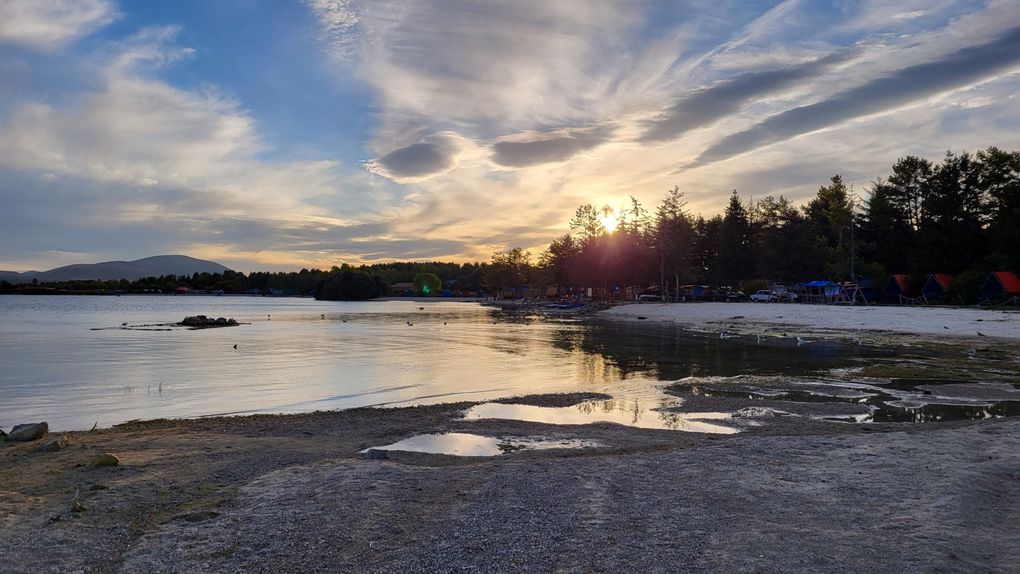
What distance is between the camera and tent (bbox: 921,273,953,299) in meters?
55.6

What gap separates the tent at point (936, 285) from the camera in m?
55.6

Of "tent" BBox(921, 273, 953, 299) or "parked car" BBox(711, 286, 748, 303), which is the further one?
"parked car" BBox(711, 286, 748, 303)

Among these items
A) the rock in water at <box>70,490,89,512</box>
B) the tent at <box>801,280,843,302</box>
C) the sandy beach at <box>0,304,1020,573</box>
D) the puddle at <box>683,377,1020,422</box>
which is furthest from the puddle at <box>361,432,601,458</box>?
the tent at <box>801,280,843,302</box>

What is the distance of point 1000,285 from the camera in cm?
Result: 4825

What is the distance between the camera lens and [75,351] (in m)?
31.6

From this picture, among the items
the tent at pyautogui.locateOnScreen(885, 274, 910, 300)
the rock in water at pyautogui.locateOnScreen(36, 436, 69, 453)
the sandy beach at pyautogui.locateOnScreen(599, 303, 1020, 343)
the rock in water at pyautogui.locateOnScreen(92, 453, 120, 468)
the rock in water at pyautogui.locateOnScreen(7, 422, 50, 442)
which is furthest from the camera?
the tent at pyautogui.locateOnScreen(885, 274, 910, 300)

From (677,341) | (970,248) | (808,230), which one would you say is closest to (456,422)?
(677,341)

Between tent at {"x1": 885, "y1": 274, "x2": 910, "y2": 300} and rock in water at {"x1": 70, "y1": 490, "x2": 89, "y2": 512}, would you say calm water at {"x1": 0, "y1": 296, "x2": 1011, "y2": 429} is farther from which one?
tent at {"x1": 885, "y1": 274, "x2": 910, "y2": 300}

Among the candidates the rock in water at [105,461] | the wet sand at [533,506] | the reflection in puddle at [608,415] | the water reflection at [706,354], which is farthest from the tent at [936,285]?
the rock in water at [105,461]

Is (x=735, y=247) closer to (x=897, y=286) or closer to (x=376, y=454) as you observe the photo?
(x=897, y=286)

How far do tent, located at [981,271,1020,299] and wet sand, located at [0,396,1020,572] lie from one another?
4673cm

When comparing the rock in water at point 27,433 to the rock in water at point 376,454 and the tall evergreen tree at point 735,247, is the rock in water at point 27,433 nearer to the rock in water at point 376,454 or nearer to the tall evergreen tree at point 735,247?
the rock in water at point 376,454

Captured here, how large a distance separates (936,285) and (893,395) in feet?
163

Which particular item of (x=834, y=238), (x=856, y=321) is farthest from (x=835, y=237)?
(x=856, y=321)
